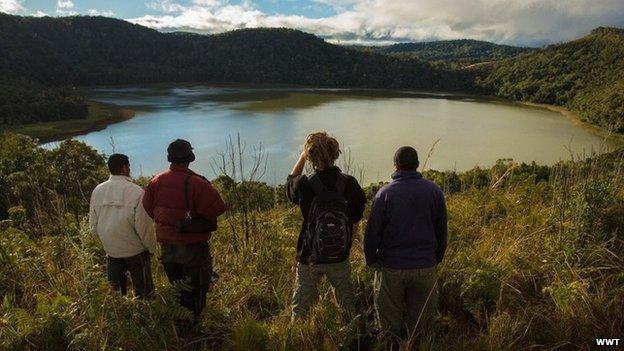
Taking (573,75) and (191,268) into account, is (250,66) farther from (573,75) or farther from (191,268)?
(191,268)

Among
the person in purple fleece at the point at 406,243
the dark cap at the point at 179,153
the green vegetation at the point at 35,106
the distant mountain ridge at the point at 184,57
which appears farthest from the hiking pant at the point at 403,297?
the distant mountain ridge at the point at 184,57

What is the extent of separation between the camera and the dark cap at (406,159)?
8.27 ft

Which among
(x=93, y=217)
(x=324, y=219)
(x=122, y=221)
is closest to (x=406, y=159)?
(x=324, y=219)

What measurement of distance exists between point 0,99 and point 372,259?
69.4 m

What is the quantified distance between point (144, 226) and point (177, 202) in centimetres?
42

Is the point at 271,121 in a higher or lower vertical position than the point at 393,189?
lower

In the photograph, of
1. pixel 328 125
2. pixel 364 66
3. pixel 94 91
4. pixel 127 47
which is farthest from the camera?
pixel 127 47

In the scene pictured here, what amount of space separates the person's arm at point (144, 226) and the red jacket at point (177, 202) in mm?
215

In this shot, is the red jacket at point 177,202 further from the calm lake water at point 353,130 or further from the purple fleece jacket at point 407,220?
the calm lake water at point 353,130

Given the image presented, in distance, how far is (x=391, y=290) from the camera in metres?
2.60

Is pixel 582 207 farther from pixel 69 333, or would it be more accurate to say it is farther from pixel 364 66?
pixel 364 66

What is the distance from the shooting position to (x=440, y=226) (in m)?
2.64

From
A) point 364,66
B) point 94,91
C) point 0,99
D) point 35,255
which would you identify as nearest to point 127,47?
point 94,91

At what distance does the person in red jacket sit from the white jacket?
0.17 meters
